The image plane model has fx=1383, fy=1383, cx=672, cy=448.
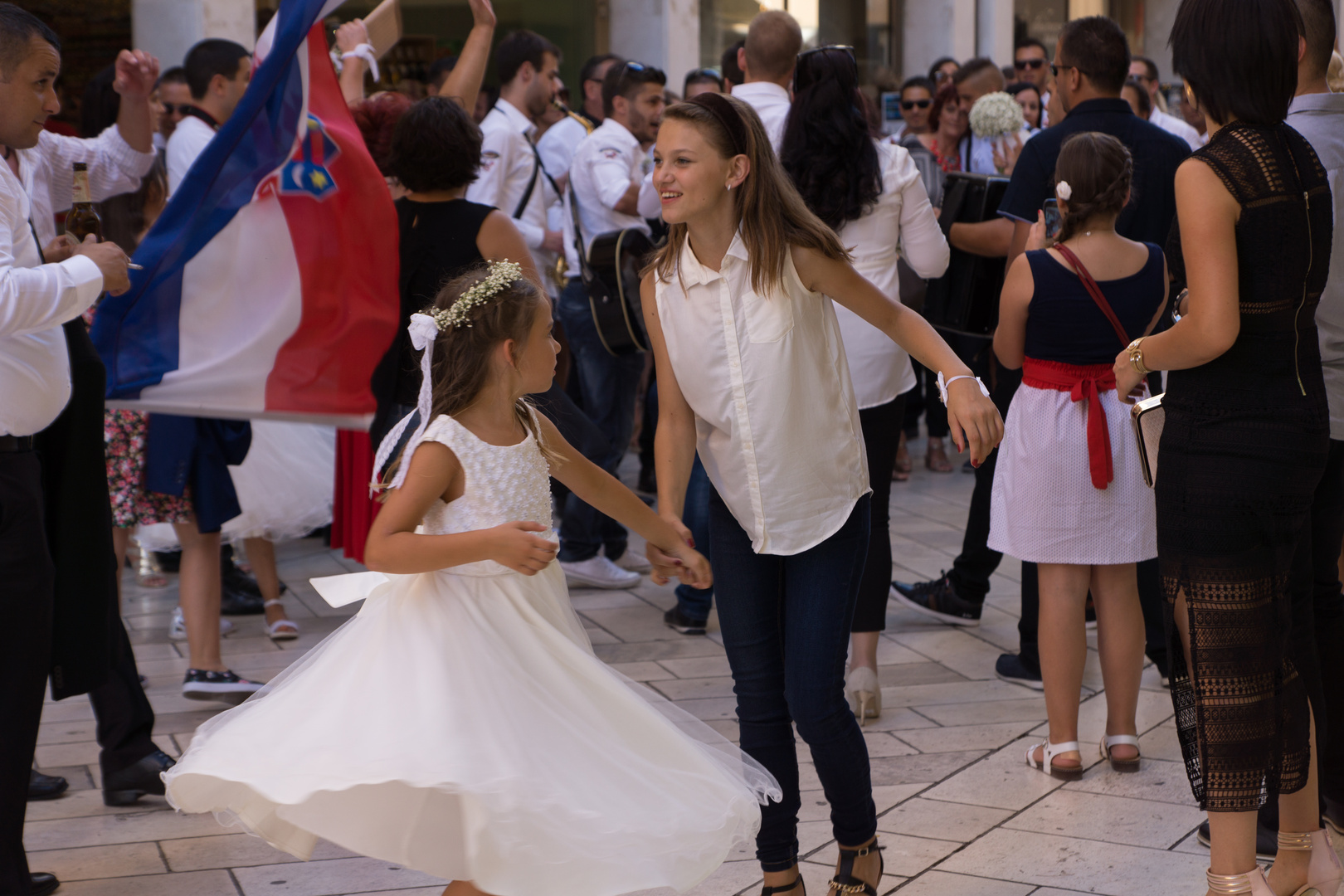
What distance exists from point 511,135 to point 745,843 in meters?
3.70

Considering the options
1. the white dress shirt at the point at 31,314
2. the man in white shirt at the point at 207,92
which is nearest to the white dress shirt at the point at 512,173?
the man in white shirt at the point at 207,92

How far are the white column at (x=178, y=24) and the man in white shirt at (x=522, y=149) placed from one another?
3236mm

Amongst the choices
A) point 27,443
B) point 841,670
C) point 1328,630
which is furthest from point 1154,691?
point 27,443

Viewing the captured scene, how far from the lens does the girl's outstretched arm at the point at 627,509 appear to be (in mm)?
2883

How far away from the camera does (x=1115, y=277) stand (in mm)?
3939

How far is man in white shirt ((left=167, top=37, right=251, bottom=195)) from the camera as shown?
228 inches

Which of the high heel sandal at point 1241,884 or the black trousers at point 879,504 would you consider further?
the black trousers at point 879,504

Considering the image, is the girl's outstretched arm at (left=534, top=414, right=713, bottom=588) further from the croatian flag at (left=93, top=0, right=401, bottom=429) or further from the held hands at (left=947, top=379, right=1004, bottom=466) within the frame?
the croatian flag at (left=93, top=0, right=401, bottom=429)

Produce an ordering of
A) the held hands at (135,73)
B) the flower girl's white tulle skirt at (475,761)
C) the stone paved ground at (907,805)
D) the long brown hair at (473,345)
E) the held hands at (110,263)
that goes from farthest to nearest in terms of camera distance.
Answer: the held hands at (135,73)
the stone paved ground at (907,805)
the held hands at (110,263)
the long brown hair at (473,345)
the flower girl's white tulle skirt at (475,761)

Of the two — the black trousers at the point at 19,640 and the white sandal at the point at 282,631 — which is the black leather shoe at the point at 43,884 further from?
the white sandal at the point at 282,631

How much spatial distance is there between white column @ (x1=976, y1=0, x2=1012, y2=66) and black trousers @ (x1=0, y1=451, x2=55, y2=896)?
13280mm

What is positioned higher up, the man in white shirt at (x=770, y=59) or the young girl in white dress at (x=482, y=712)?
the man in white shirt at (x=770, y=59)

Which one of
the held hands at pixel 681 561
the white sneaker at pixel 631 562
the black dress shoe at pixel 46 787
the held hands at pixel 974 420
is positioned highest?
the held hands at pixel 974 420

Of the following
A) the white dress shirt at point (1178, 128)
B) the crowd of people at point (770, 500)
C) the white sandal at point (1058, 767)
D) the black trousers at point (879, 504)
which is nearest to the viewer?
the crowd of people at point (770, 500)
